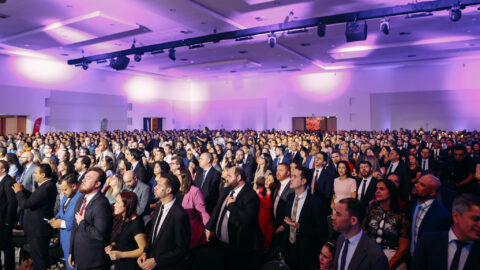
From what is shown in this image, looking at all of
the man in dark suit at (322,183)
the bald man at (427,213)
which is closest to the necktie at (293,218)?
the bald man at (427,213)

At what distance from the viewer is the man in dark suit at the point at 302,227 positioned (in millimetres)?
3320

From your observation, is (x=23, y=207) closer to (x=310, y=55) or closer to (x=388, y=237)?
(x=388, y=237)

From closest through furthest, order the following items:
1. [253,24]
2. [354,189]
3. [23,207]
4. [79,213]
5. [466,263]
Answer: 1. [466,263]
2. [79,213]
3. [23,207]
4. [354,189]
5. [253,24]

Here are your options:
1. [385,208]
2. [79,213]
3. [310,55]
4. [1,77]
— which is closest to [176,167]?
[79,213]

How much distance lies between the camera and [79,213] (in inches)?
130

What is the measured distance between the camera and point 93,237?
121 inches

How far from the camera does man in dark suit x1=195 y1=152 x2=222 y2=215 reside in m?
5.25

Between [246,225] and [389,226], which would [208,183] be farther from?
[389,226]

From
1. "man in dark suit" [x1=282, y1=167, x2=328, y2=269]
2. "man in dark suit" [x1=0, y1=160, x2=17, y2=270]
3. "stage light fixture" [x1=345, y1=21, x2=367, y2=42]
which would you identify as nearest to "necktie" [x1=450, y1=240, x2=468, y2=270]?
"man in dark suit" [x1=282, y1=167, x2=328, y2=269]

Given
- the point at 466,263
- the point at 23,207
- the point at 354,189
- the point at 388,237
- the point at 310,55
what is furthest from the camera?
the point at 310,55

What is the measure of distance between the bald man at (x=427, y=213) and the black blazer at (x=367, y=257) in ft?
3.28

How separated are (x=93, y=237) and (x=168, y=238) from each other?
0.79 meters

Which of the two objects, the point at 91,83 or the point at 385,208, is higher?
the point at 91,83

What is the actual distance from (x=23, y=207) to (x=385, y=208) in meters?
3.83
